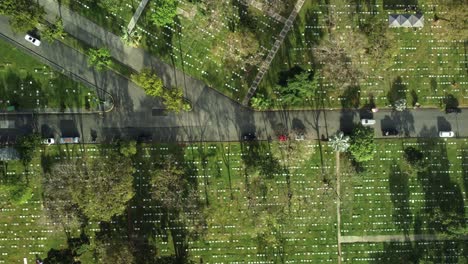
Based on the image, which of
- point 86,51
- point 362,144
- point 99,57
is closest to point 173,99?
point 99,57

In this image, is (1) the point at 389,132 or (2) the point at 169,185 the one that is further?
(1) the point at 389,132

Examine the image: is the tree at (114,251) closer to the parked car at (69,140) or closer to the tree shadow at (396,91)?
the parked car at (69,140)

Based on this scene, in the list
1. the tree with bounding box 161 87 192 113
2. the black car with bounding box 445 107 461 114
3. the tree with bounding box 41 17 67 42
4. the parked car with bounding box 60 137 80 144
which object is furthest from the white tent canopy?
the parked car with bounding box 60 137 80 144

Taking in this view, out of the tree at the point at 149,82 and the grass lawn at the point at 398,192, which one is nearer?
the tree at the point at 149,82

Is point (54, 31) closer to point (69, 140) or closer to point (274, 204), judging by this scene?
point (69, 140)

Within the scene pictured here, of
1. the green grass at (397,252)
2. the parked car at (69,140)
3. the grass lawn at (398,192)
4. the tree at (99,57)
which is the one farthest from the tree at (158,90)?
the green grass at (397,252)
